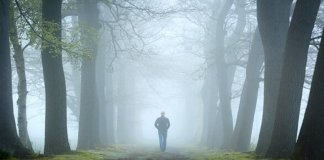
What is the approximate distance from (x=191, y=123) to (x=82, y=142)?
105 feet

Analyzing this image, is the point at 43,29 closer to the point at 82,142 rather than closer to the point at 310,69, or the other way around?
the point at 82,142

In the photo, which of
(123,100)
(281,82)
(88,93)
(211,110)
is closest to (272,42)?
(281,82)

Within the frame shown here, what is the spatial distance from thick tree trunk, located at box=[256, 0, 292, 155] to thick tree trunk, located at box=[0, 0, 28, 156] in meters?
7.38

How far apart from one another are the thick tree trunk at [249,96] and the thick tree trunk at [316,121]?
9.88m

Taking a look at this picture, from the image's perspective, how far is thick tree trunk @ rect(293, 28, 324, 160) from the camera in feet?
27.0

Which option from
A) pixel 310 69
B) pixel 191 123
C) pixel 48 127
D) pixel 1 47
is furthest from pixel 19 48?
pixel 191 123

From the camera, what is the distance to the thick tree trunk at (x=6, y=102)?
33.2 feet

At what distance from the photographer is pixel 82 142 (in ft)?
62.4

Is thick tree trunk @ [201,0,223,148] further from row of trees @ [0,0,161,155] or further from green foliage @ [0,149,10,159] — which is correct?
green foliage @ [0,149,10,159]

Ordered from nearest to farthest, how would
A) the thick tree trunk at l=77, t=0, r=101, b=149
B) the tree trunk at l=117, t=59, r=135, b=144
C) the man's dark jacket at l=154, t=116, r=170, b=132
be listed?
the thick tree trunk at l=77, t=0, r=101, b=149 → the man's dark jacket at l=154, t=116, r=170, b=132 → the tree trunk at l=117, t=59, r=135, b=144

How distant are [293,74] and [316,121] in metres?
2.47

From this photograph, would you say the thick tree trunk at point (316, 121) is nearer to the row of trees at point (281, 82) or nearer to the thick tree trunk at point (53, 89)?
the row of trees at point (281, 82)

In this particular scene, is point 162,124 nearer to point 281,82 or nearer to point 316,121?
point 281,82

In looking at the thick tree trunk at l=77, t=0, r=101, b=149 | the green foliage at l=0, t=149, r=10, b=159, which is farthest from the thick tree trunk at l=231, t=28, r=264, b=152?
the green foliage at l=0, t=149, r=10, b=159
